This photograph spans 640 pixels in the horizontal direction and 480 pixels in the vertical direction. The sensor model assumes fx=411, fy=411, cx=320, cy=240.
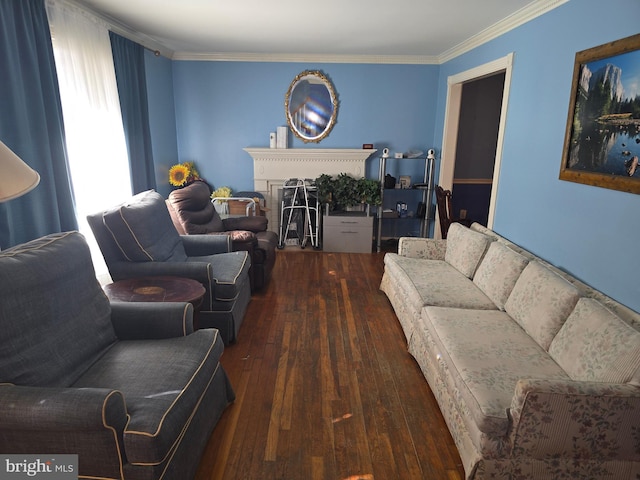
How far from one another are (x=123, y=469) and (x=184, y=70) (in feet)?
16.6

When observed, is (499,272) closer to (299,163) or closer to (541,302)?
(541,302)

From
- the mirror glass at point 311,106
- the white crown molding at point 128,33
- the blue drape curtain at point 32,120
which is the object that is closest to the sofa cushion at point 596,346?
the blue drape curtain at point 32,120

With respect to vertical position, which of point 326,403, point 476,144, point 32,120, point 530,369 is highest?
point 32,120

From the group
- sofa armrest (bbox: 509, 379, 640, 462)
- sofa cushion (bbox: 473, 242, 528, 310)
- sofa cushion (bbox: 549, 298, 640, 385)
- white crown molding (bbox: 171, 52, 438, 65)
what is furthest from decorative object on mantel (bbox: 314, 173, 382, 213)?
sofa armrest (bbox: 509, 379, 640, 462)

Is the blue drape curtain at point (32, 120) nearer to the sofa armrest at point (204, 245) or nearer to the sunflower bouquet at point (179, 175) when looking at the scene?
the sofa armrest at point (204, 245)

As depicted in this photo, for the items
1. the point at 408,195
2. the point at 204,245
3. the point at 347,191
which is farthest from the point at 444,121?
the point at 204,245

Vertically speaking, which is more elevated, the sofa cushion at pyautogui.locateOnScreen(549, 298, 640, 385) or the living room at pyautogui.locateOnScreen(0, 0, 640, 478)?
the living room at pyautogui.locateOnScreen(0, 0, 640, 478)

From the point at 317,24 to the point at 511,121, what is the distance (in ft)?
6.22

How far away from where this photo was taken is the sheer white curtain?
3094 millimetres

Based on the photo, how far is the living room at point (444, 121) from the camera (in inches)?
89.7

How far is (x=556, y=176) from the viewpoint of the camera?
2701 mm

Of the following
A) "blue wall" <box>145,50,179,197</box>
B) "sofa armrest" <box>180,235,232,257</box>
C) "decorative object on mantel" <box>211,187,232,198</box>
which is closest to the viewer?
"sofa armrest" <box>180,235,232,257</box>

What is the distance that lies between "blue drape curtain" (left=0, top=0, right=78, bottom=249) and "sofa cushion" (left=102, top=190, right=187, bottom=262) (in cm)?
40

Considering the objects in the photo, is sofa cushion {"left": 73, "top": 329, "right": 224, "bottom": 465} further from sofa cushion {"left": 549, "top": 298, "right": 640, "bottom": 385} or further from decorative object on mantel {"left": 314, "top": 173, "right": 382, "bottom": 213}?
decorative object on mantel {"left": 314, "top": 173, "right": 382, "bottom": 213}
